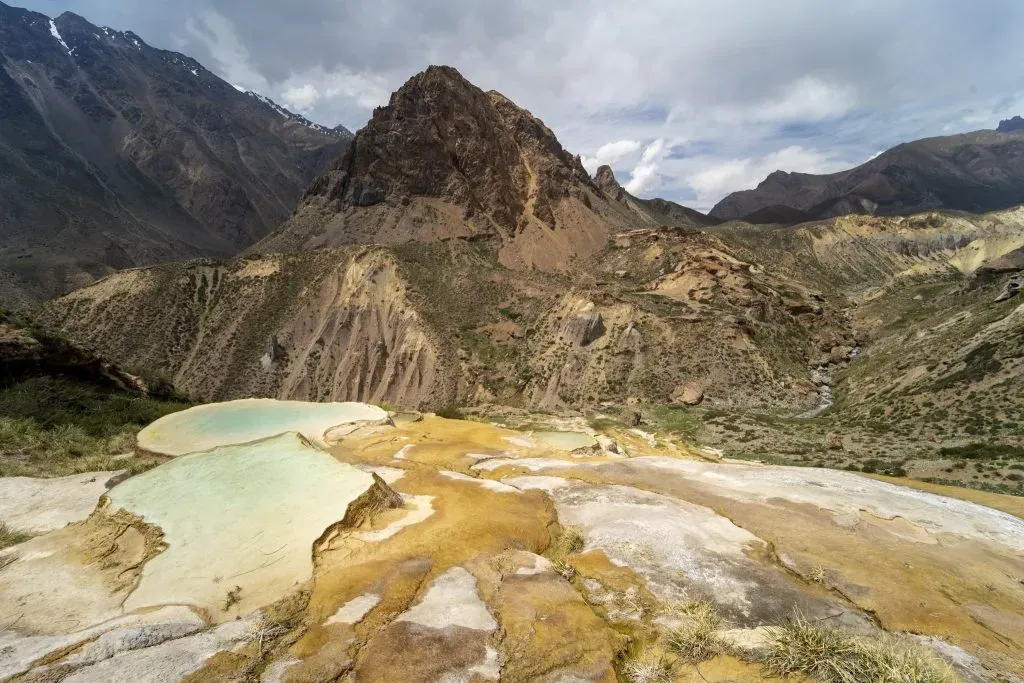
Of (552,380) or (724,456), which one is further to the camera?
(552,380)

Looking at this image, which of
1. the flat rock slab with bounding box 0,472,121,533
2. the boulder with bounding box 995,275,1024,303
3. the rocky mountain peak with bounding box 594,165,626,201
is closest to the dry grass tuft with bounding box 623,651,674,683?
the flat rock slab with bounding box 0,472,121,533

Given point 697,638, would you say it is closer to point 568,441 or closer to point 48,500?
point 568,441

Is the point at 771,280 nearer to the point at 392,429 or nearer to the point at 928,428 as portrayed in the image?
the point at 928,428

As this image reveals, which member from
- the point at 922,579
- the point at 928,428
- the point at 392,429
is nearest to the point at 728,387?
the point at 928,428

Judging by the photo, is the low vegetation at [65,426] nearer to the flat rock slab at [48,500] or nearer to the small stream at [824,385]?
the flat rock slab at [48,500]

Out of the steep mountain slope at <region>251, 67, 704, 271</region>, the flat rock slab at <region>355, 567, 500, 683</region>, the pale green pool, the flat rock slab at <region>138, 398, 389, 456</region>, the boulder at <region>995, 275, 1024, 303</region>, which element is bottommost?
the pale green pool

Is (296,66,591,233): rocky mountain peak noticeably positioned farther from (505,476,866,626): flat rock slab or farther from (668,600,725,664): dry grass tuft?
(668,600,725,664): dry grass tuft
